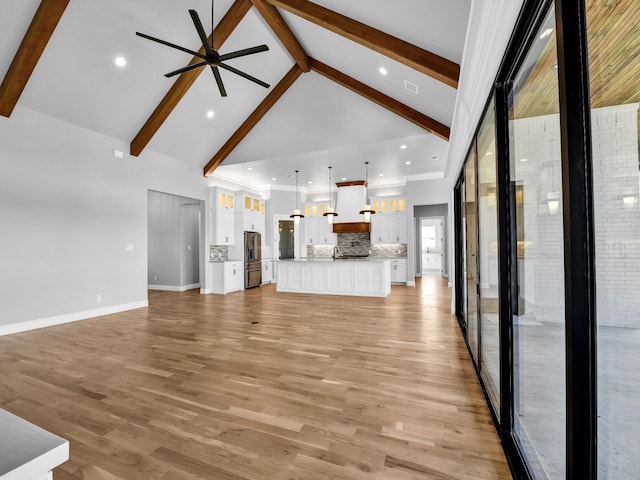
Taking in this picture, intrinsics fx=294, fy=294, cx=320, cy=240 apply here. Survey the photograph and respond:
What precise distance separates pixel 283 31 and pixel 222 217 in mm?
4736

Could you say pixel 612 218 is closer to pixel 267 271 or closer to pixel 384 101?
pixel 384 101

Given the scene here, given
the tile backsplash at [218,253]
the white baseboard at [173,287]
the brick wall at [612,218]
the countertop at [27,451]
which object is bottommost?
the white baseboard at [173,287]

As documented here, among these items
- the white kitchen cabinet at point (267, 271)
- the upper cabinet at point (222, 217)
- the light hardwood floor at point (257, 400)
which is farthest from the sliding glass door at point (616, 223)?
the white kitchen cabinet at point (267, 271)

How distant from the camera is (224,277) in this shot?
25.5 ft

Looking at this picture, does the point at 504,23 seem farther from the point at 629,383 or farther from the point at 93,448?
the point at 93,448

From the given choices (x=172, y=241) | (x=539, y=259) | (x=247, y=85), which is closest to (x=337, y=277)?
(x=247, y=85)

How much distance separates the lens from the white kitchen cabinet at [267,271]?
9.72 m

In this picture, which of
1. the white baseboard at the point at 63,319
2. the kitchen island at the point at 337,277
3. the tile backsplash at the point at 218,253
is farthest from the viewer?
the tile backsplash at the point at 218,253

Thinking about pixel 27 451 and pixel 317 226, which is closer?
pixel 27 451

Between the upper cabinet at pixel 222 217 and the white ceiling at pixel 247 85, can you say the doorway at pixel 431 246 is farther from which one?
the upper cabinet at pixel 222 217

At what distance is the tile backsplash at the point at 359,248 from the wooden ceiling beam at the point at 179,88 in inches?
246

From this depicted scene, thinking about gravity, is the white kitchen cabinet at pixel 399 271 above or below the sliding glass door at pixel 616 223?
below

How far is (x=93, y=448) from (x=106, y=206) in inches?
195

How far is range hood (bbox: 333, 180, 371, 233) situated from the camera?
949 centimetres
